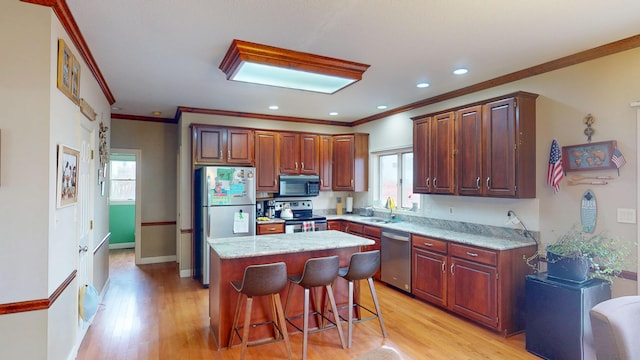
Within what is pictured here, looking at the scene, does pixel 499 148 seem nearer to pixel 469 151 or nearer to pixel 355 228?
pixel 469 151

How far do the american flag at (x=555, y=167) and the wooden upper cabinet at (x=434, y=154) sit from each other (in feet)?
3.19

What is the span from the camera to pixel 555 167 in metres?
3.22

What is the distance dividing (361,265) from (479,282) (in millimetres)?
1279

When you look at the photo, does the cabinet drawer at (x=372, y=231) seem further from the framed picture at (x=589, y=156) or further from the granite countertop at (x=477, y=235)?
the framed picture at (x=589, y=156)

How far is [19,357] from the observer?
1.99 meters

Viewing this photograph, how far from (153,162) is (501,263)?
5.64m

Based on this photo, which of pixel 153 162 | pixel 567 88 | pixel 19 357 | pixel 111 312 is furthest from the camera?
pixel 153 162

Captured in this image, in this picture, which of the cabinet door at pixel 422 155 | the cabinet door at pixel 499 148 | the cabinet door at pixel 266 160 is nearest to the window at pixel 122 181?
the cabinet door at pixel 266 160

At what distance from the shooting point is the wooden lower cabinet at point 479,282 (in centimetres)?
324

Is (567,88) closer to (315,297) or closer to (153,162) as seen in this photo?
(315,297)

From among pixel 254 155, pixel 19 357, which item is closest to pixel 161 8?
Result: pixel 19 357

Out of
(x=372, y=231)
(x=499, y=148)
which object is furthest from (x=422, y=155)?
(x=372, y=231)

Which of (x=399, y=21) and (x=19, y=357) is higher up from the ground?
(x=399, y=21)

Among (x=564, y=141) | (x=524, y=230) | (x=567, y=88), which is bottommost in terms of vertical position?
(x=524, y=230)
